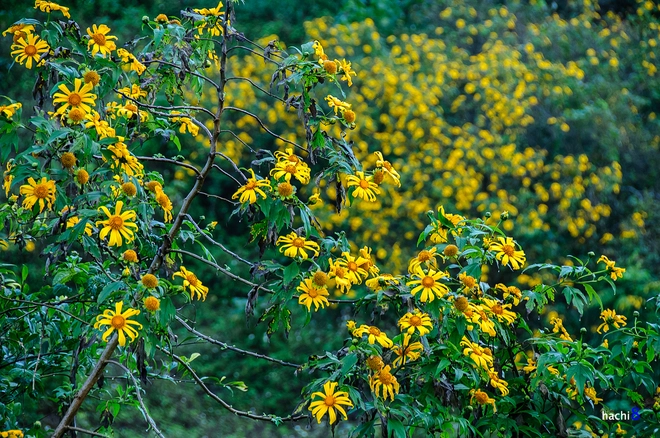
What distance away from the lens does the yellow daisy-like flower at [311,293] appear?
1884mm

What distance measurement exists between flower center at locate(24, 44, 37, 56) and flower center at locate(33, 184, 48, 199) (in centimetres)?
35

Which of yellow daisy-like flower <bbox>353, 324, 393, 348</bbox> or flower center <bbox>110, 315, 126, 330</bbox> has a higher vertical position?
flower center <bbox>110, 315, 126, 330</bbox>

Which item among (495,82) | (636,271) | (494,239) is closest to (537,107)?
(495,82)

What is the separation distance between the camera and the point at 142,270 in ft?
6.95

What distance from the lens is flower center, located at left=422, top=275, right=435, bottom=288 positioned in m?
1.92

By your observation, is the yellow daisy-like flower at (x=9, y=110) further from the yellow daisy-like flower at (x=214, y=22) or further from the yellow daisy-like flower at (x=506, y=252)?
the yellow daisy-like flower at (x=506, y=252)

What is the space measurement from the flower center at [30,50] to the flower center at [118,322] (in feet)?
2.18

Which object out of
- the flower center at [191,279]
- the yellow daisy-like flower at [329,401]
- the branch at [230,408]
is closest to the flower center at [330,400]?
the yellow daisy-like flower at [329,401]

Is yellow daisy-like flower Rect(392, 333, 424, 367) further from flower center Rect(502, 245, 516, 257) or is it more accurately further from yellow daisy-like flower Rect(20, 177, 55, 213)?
yellow daisy-like flower Rect(20, 177, 55, 213)

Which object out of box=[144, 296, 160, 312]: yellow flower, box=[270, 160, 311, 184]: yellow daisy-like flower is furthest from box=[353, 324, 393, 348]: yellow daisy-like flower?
box=[144, 296, 160, 312]: yellow flower

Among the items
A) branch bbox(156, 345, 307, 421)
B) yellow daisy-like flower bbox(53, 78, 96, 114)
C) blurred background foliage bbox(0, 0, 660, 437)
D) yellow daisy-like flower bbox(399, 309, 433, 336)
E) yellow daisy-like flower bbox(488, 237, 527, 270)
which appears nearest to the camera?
yellow daisy-like flower bbox(53, 78, 96, 114)

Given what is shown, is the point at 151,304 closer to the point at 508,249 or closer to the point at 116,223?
the point at 116,223

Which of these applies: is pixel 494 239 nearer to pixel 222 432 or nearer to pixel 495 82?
pixel 222 432

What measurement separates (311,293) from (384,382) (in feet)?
0.89
